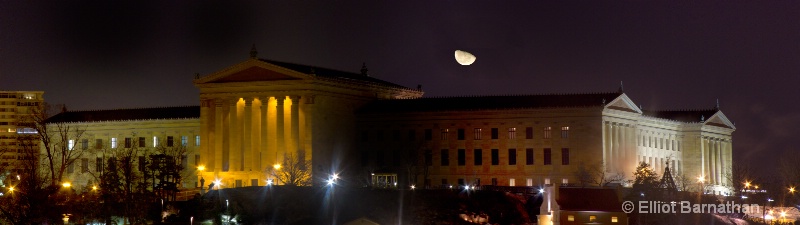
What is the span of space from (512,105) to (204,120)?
29533 millimetres

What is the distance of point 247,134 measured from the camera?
144 m

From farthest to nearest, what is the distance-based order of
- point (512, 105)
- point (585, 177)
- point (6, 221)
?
point (512, 105), point (585, 177), point (6, 221)

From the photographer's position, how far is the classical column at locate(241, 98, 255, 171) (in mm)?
143375

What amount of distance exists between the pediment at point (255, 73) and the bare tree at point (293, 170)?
7.48 m

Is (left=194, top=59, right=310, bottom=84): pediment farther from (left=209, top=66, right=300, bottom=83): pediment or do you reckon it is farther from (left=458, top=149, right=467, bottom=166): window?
(left=458, top=149, right=467, bottom=166): window

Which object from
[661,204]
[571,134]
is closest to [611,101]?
[571,134]

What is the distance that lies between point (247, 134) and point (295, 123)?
5.78 meters

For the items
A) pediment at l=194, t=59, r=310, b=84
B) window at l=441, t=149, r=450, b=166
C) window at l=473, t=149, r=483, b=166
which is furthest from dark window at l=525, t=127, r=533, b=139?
pediment at l=194, t=59, r=310, b=84

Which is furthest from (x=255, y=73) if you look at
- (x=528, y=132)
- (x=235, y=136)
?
(x=528, y=132)

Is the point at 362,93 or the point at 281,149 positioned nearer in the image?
the point at 281,149

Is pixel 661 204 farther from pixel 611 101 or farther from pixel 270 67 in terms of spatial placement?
pixel 270 67

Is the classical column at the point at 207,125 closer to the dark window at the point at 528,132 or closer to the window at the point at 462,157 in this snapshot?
the window at the point at 462,157

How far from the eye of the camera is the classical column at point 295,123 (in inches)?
5527

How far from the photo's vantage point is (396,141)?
14738 cm
